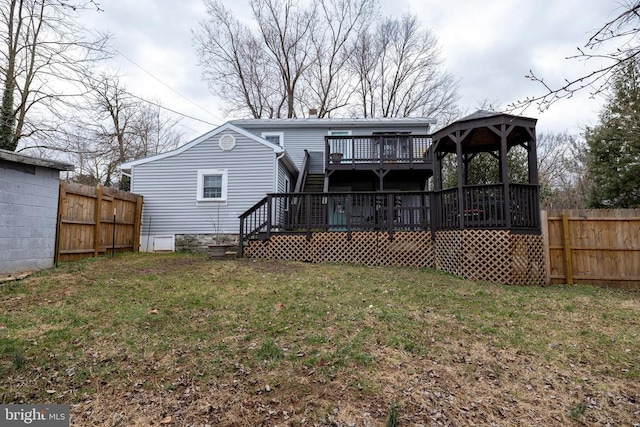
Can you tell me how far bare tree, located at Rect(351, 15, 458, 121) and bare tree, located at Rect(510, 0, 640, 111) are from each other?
861 inches

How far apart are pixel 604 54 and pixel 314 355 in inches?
136

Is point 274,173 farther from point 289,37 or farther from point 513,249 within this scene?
point 289,37

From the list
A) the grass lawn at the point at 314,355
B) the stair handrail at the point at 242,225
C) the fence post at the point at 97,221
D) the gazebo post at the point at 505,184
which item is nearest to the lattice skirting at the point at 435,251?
the stair handrail at the point at 242,225

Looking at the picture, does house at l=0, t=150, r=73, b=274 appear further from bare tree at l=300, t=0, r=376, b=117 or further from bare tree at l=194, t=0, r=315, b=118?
bare tree at l=300, t=0, r=376, b=117

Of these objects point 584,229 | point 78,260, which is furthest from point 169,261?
point 584,229

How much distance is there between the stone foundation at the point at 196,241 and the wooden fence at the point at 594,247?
9.17m

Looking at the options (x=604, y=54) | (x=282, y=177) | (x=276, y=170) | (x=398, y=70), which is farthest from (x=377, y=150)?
(x=398, y=70)

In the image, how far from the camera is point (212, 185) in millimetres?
11602

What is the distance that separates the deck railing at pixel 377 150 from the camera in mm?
12430

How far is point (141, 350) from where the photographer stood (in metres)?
3.49

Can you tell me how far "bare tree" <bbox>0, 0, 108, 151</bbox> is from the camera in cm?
854

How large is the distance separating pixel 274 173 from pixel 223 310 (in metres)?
7.14

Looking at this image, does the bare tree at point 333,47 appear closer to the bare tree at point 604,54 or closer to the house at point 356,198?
the house at point 356,198

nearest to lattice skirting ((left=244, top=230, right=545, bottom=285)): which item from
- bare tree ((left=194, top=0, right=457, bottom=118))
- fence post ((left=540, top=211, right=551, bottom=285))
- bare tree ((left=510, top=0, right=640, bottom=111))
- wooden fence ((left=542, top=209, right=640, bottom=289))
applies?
fence post ((left=540, top=211, right=551, bottom=285))
